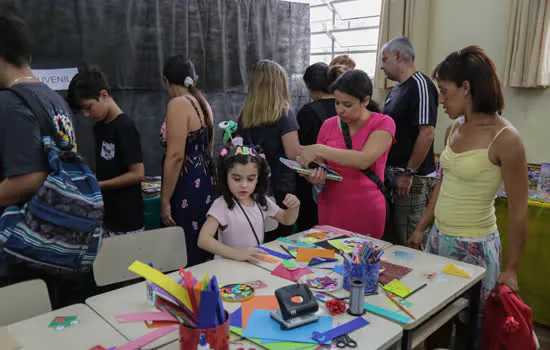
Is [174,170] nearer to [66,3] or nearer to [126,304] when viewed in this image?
[126,304]

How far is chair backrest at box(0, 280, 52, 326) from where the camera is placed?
52.9 inches

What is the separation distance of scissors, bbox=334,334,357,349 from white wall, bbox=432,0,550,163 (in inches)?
122

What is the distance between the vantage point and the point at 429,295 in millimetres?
1427

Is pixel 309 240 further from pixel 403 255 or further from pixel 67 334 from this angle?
pixel 67 334

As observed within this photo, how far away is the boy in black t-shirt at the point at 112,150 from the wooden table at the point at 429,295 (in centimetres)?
135

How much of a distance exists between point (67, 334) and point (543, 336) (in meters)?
2.89

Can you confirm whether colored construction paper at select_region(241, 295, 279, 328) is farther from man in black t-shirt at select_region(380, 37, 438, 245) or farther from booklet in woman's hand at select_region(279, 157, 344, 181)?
man in black t-shirt at select_region(380, 37, 438, 245)

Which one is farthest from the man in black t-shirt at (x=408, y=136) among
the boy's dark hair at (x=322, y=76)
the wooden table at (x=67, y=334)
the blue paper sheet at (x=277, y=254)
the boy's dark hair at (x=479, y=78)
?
the wooden table at (x=67, y=334)

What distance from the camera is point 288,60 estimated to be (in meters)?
4.31

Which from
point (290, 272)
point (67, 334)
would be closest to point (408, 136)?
point (290, 272)

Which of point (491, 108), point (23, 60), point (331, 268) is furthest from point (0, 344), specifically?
point (491, 108)

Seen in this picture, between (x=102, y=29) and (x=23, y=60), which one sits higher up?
(x=102, y=29)

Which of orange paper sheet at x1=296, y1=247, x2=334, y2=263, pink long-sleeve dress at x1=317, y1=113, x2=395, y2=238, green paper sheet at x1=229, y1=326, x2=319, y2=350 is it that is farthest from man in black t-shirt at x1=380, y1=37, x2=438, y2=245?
green paper sheet at x1=229, y1=326, x2=319, y2=350

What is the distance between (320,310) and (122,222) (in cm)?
139
